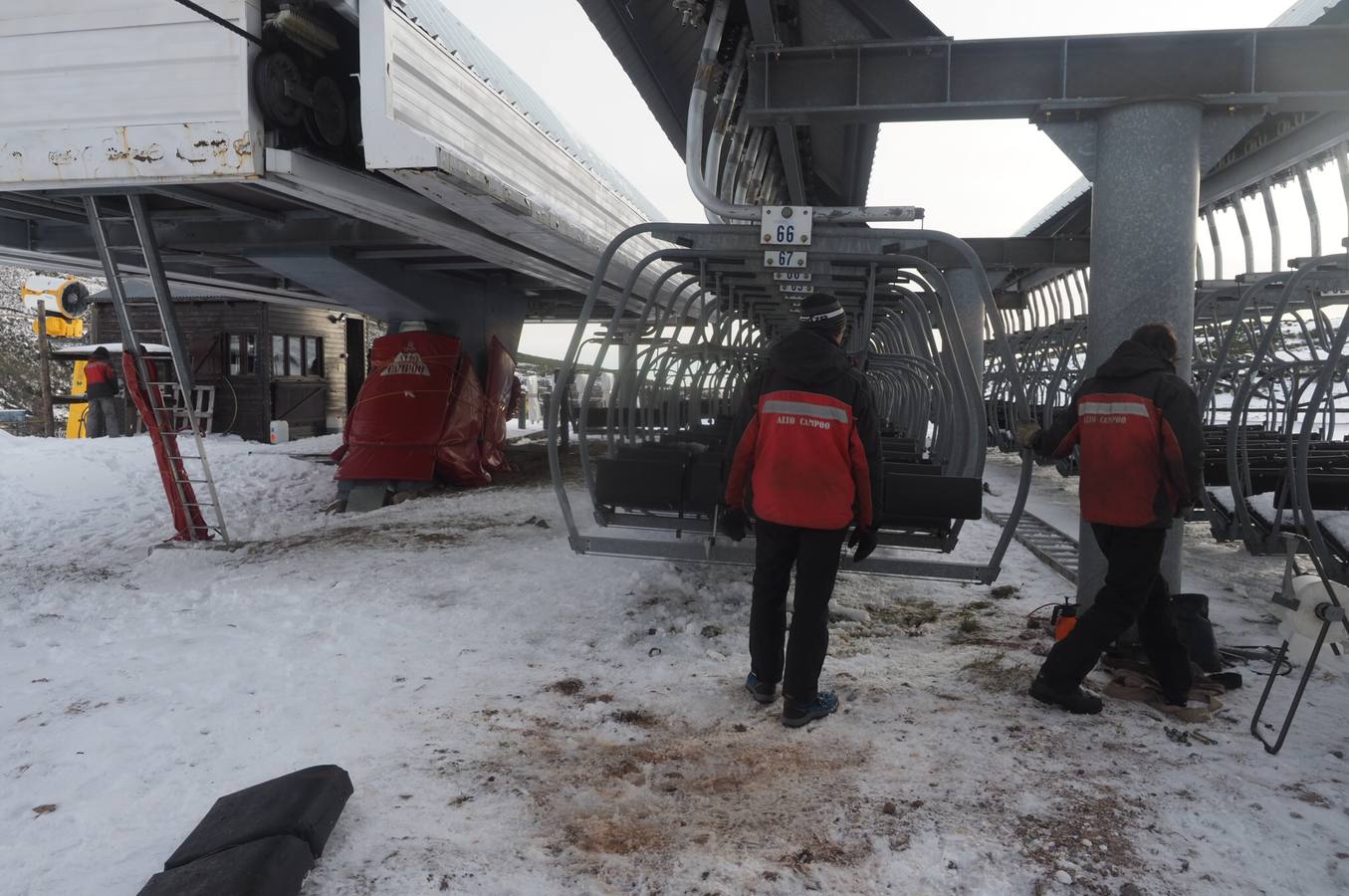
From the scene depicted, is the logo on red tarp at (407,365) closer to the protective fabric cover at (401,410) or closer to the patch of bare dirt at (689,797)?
the protective fabric cover at (401,410)

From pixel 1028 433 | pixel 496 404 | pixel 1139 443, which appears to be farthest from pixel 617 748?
pixel 496 404

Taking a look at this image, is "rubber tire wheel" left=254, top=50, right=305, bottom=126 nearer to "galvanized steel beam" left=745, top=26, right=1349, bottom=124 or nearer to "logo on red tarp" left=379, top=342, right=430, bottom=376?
"galvanized steel beam" left=745, top=26, right=1349, bottom=124

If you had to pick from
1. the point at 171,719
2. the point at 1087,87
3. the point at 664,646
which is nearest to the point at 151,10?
the point at 171,719

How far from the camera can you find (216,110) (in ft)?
17.7

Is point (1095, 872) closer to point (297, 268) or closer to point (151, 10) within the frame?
point (151, 10)

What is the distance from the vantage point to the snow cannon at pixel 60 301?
17375 millimetres

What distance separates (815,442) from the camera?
129 inches

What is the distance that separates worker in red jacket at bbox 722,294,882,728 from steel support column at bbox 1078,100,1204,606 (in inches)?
66.6

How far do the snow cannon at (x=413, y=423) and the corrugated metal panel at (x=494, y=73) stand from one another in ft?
10.1

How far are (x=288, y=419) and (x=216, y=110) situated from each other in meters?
13.3

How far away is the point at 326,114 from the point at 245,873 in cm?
524

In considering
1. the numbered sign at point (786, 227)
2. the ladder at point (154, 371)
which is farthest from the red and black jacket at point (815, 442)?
the ladder at point (154, 371)

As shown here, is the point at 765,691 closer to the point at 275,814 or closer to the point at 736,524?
the point at 736,524

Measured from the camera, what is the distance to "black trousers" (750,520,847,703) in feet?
11.0
